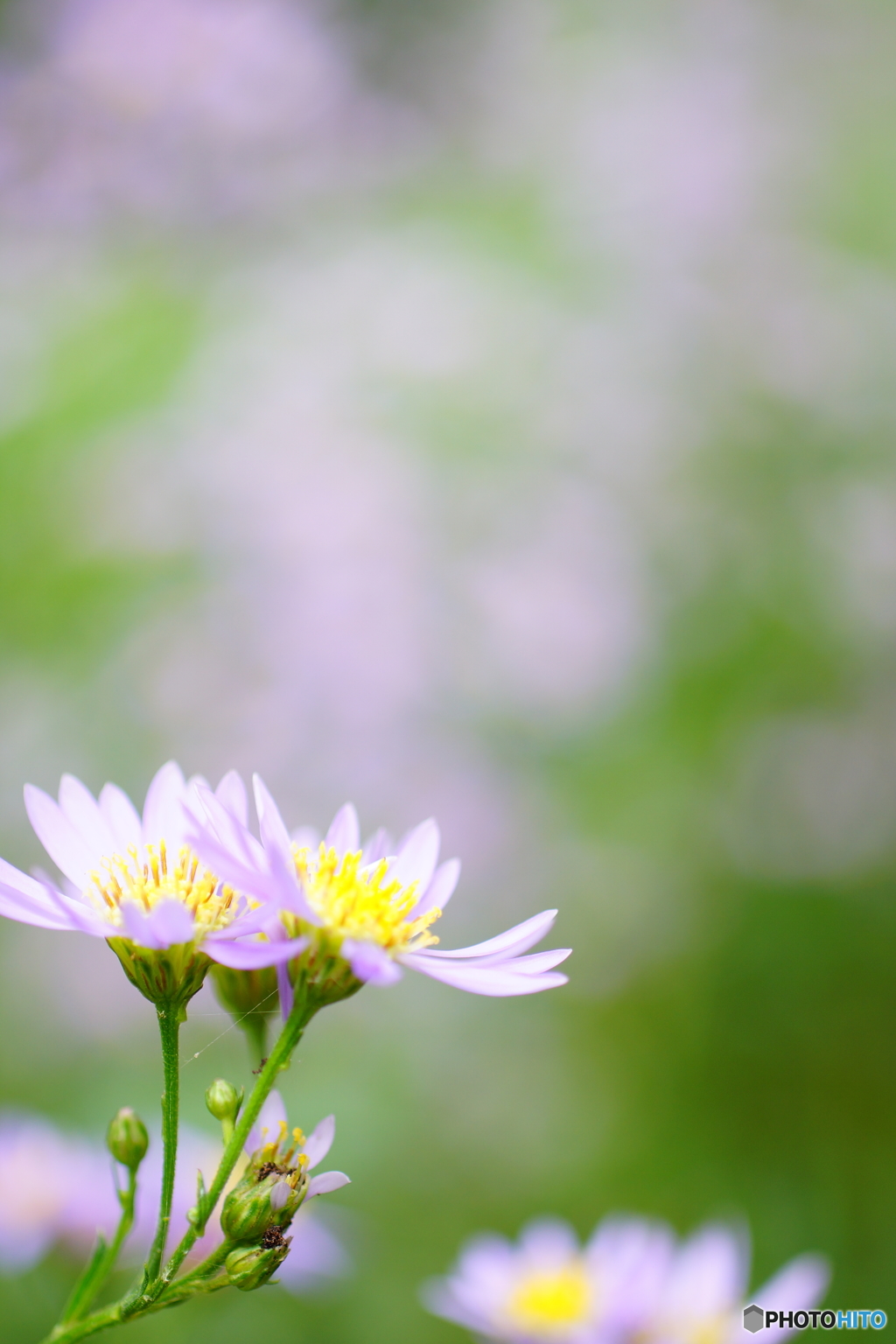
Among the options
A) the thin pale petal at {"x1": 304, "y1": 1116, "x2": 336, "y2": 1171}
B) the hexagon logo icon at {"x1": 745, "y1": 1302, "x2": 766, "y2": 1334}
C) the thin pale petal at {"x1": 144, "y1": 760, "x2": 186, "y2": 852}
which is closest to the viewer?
the thin pale petal at {"x1": 304, "y1": 1116, "x2": 336, "y2": 1171}

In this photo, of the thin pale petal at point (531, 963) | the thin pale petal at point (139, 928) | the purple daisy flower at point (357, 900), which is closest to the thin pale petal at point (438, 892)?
the purple daisy flower at point (357, 900)

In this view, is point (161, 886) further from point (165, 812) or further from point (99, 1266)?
point (99, 1266)

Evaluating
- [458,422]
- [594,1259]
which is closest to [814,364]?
[458,422]

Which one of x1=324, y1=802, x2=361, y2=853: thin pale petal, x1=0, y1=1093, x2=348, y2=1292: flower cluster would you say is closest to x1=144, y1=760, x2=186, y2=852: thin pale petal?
x1=324, y1=802, x2=361, y2=853: thin pale petal

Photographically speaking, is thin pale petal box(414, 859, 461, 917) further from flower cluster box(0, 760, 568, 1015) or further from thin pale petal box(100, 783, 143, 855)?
thin pale petal box(100, 783, 143, 855)

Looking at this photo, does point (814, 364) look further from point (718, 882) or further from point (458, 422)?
point (718, 882)

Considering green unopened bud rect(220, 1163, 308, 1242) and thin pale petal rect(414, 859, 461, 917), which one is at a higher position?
thin pale petal rect(414, 859, 461, 917)

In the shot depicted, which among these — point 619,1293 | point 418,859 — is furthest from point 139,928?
point 619,1293
